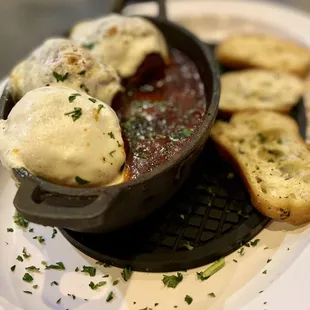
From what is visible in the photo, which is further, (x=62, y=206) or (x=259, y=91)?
(x=259, y=91)

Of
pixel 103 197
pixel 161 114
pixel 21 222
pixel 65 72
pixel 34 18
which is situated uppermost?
pixel 65 72

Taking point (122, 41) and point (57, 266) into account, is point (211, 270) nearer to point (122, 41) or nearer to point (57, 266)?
point (57, 266)

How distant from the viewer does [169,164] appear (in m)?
1.26

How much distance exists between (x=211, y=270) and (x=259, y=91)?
919 millimetres

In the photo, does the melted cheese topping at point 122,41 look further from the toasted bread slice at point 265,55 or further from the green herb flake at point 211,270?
the green herb flake at point 211,270

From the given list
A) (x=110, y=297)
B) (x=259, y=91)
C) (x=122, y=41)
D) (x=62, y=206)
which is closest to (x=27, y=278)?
(x=110, y=297)

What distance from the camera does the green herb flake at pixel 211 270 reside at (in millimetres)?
1363

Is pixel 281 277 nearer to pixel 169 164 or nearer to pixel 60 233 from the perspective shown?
pixel 169 164

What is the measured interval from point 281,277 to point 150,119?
66 centimetres

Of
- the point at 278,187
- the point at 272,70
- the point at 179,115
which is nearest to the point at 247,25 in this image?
the point at 272,70

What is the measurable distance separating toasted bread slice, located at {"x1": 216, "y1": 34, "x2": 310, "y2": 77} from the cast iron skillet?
27.5 inches

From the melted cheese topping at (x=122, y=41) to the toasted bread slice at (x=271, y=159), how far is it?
0.40 meters

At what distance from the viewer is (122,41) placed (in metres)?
1.71

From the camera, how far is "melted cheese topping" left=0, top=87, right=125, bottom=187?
1225 millimetres
